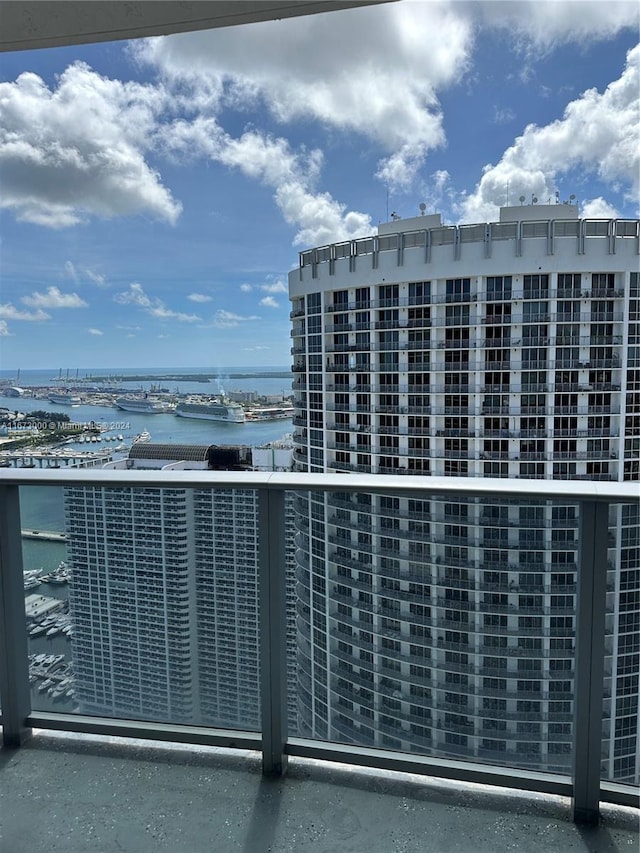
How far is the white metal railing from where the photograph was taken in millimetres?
1260

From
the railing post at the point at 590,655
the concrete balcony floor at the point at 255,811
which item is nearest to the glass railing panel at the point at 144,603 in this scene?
the concrete balcony floor at the point at 255,811

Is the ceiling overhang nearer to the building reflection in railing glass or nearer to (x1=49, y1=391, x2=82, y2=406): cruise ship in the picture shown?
the building reflection in railing glass

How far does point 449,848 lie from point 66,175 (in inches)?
688

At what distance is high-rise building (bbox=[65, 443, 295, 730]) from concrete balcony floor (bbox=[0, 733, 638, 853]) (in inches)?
6.1

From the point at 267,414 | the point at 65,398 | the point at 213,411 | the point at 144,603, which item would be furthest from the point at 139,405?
the point at 144,603

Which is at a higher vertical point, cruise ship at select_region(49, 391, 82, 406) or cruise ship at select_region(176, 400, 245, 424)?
cruise ship at select_region(49, 391, 82, 406)

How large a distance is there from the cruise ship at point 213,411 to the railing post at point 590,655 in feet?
49.9

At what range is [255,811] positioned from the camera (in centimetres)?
135

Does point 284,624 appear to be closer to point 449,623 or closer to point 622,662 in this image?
point 449,623

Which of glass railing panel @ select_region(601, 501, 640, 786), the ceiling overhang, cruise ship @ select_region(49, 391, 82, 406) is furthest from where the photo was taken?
cruise ship @ select_region(49, 391, 82, 406)

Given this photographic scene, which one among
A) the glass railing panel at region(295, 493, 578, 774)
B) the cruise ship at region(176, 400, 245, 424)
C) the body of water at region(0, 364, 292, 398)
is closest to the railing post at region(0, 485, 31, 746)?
the glass railing panel at region(295, 493, 578, 774)

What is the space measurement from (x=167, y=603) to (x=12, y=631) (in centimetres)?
52

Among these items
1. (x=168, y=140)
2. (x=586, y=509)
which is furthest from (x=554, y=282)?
(x=586, y=509)

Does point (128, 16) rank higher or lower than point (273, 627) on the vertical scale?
higher
